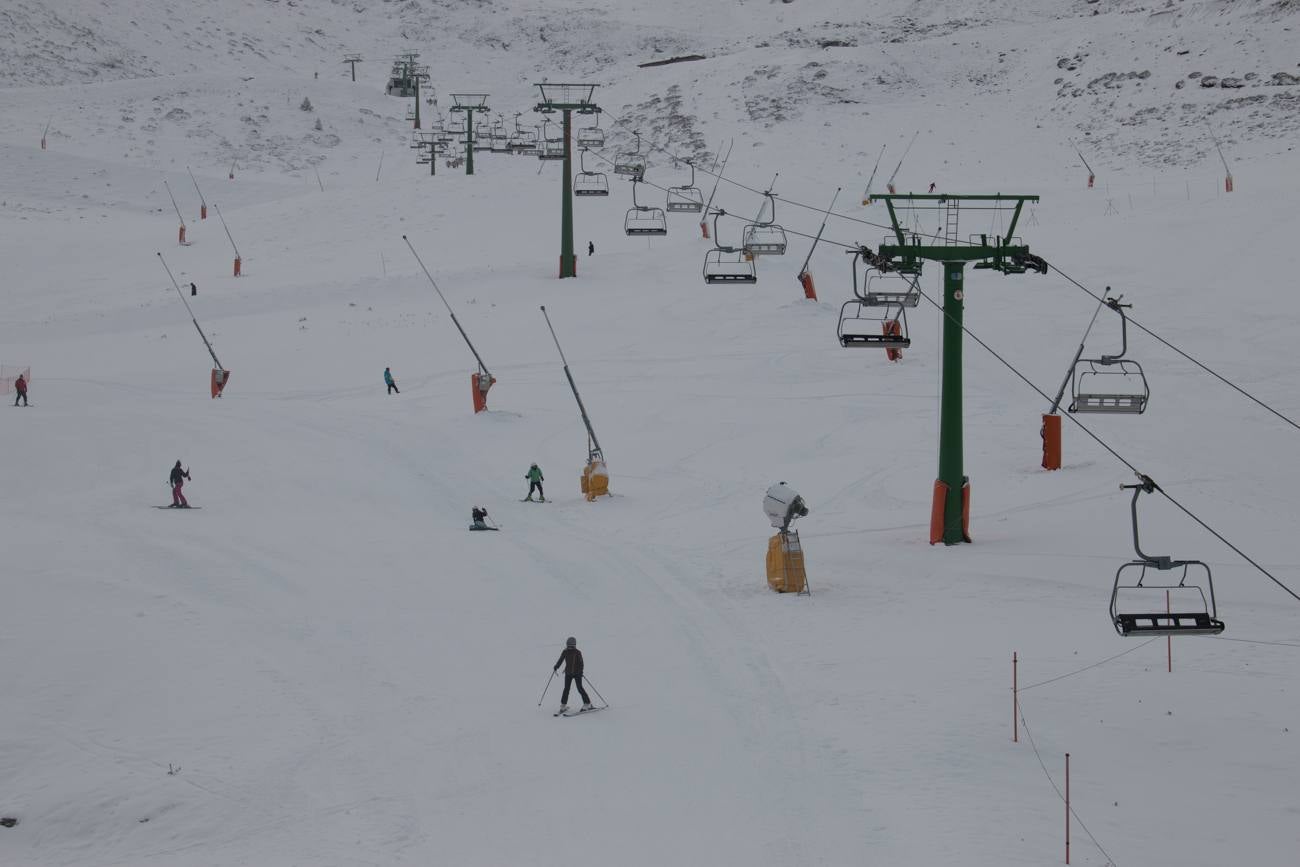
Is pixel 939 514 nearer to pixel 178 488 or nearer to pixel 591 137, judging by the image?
pixel 178 488

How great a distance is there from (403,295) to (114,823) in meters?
38.5

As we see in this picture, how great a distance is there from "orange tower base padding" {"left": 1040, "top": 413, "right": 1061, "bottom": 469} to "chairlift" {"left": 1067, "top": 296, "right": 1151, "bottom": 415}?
78cm

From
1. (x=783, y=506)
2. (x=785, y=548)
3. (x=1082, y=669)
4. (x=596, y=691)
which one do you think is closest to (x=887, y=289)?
(x=783, y=506)

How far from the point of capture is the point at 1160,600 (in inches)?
758

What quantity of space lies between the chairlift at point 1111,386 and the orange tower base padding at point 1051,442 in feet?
2.55

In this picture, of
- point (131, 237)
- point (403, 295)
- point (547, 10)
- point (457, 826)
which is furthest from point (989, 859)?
point (547, 10)

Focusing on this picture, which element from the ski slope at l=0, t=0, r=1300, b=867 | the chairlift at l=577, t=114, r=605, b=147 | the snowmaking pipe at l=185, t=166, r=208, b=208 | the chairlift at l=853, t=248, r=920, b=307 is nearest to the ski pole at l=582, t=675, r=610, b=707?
the ski slope at l=0, t=0, r=1300, b=867

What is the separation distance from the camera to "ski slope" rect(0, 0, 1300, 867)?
43.5 feet

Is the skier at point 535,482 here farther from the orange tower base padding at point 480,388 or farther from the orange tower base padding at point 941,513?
the orange tower base padding at point 941,513

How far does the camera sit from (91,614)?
17.6 m

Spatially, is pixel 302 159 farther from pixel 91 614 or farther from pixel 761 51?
pixel 91 614

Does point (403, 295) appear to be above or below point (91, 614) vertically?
above

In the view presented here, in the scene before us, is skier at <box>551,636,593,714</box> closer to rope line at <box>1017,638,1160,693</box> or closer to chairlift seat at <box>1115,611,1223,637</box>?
rope line at <box>1017,638,1160,693</box>

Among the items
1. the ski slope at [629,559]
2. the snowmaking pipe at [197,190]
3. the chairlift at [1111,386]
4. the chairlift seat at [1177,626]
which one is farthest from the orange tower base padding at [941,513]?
the snowmaking pipe at [197,190]
